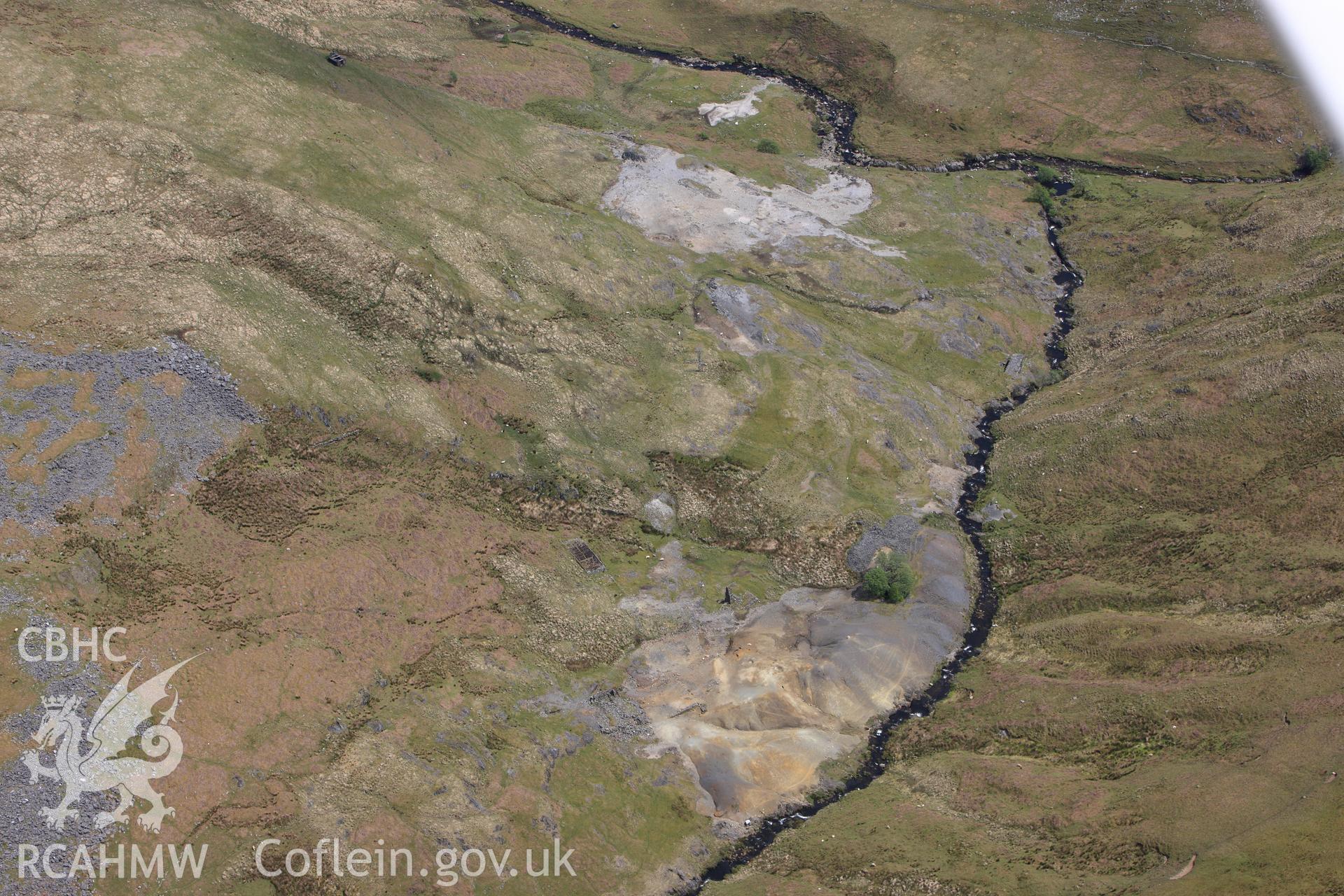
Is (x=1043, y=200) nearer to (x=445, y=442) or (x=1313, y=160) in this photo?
(x=1313, y=160)

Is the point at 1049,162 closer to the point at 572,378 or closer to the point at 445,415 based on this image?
the point at 572,378

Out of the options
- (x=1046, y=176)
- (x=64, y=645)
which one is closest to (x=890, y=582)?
(x=64, y=645)

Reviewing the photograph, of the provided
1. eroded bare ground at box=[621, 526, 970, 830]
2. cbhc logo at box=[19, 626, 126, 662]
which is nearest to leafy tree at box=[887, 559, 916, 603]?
eroded bare ground at box=[621, 526, 970, 830]

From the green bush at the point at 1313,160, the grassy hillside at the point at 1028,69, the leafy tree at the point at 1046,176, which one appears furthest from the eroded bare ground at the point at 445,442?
the green bush at the point at 1313,160

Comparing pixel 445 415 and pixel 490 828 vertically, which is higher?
pixel 445 415

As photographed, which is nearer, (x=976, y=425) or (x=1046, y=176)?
(x=976, y=425)

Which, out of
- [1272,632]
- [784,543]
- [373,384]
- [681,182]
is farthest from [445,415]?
[1272,632]

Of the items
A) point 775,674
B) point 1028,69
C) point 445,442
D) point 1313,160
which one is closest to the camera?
point 775,674
